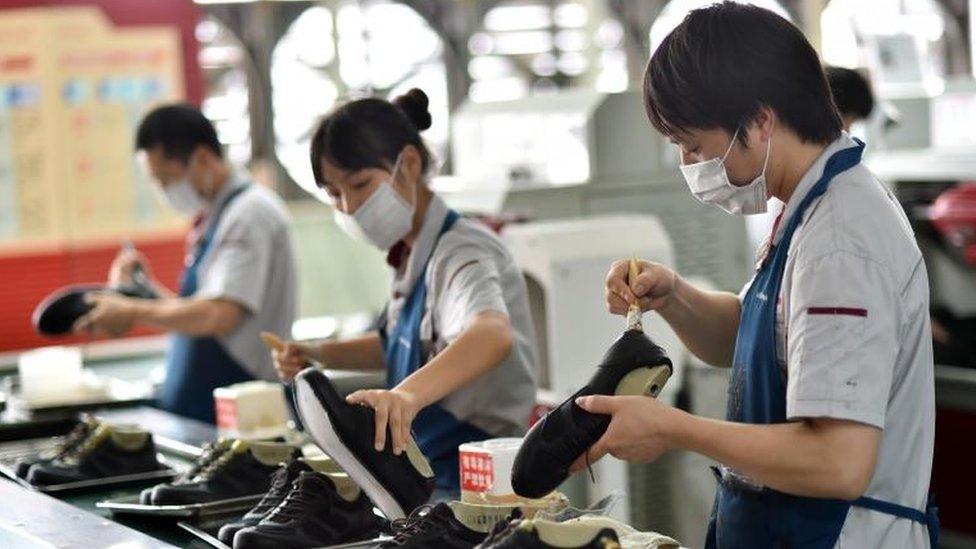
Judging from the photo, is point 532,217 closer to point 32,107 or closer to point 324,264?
point 32,107

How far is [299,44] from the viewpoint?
30.2 feet

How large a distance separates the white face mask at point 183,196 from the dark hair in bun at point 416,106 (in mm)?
1681

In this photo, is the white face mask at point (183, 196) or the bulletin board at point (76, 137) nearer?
the white face mask at point (183, 196)

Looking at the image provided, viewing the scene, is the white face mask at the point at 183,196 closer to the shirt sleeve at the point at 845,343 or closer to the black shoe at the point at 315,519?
the black shoe at the point at 315,519

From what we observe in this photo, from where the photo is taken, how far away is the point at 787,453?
1955 millimetres

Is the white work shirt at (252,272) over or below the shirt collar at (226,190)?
below

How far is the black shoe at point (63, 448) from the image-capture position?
11.0 ft

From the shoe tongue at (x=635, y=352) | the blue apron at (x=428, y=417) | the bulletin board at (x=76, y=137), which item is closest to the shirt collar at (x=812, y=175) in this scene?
the shoe tongue at (x=635, y=352)

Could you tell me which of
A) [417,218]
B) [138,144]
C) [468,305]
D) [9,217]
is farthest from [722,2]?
[9,217]

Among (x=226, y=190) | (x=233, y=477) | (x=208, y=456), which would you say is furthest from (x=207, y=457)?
(x=226, y=190)

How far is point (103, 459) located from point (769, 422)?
1.72 metres

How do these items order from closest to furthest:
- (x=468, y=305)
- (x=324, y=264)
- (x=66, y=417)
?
(x=468, y=305)
(x=66, y=417)
(x=324, y=264)

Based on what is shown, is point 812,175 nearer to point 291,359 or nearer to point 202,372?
point 291,359

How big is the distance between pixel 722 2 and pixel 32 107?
17.8 ft
